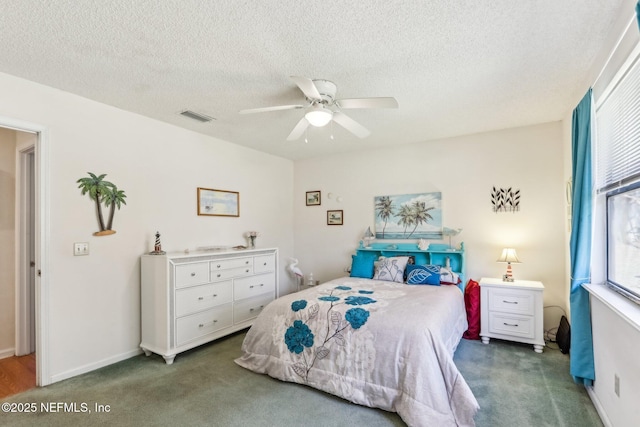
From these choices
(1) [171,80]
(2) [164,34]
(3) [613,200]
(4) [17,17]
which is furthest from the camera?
(1) [171,80]

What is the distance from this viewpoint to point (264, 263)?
4.21m

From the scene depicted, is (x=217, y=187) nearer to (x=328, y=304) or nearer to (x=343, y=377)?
(x=328, y=304)

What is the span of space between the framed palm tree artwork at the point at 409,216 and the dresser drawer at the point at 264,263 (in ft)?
5.23

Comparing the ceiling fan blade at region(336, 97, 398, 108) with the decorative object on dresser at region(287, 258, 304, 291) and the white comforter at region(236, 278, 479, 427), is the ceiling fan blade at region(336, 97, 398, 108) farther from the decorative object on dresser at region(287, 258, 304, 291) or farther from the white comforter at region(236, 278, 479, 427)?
the decorative object on dresser at region(287, 258, 304, 291)

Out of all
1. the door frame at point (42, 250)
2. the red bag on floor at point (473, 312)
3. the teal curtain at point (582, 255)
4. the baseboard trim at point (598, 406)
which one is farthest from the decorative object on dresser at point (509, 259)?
the door frame at point (42, 250)

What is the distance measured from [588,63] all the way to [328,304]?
273cm

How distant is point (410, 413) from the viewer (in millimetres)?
2021

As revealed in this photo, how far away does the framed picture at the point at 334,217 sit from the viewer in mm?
5027


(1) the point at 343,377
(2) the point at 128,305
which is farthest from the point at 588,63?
(2) the point at 128,305

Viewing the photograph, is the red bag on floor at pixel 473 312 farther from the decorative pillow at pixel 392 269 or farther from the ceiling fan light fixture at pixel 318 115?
the ceiling fan light fixture at pixel 318 115

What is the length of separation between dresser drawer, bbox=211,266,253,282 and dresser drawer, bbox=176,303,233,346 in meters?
0.33

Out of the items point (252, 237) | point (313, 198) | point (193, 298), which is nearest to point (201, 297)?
point (193, 298)

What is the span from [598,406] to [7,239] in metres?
5.46

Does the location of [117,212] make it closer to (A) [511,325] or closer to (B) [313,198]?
(B) [313,198]
